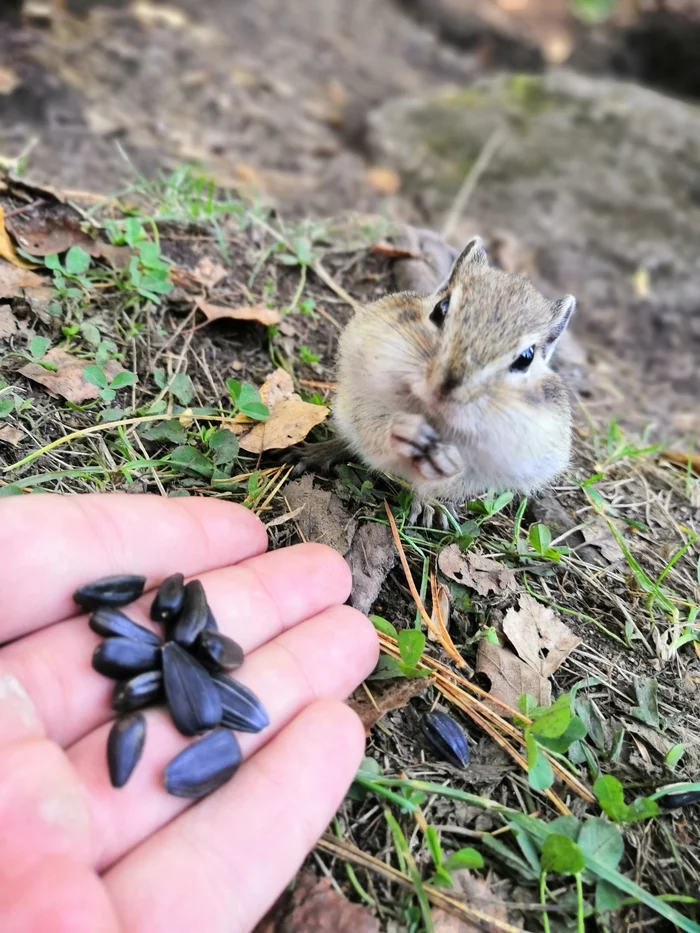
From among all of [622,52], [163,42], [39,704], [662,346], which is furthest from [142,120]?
[622,52]

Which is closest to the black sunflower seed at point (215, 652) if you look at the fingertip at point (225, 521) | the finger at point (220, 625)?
the finger at point (220, 625)

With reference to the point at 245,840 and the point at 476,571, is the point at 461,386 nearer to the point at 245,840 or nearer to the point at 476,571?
the point at 476,571

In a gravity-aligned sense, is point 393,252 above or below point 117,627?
above

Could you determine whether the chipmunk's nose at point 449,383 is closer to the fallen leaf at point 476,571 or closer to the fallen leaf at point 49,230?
the fallen leaf at point 476,571

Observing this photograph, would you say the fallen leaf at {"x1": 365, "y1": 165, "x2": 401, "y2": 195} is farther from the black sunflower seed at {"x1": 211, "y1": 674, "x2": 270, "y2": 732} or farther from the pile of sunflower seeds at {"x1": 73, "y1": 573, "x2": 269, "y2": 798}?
the black sunflower seed at {"x1": 211, "y1": 674, "x2": 270, "y2": 732}

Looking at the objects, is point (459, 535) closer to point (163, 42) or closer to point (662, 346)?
point (662, 346)

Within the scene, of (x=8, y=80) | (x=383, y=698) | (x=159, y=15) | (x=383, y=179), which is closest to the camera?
(x=383, y=698)

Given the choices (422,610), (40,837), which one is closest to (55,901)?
(40,837)
